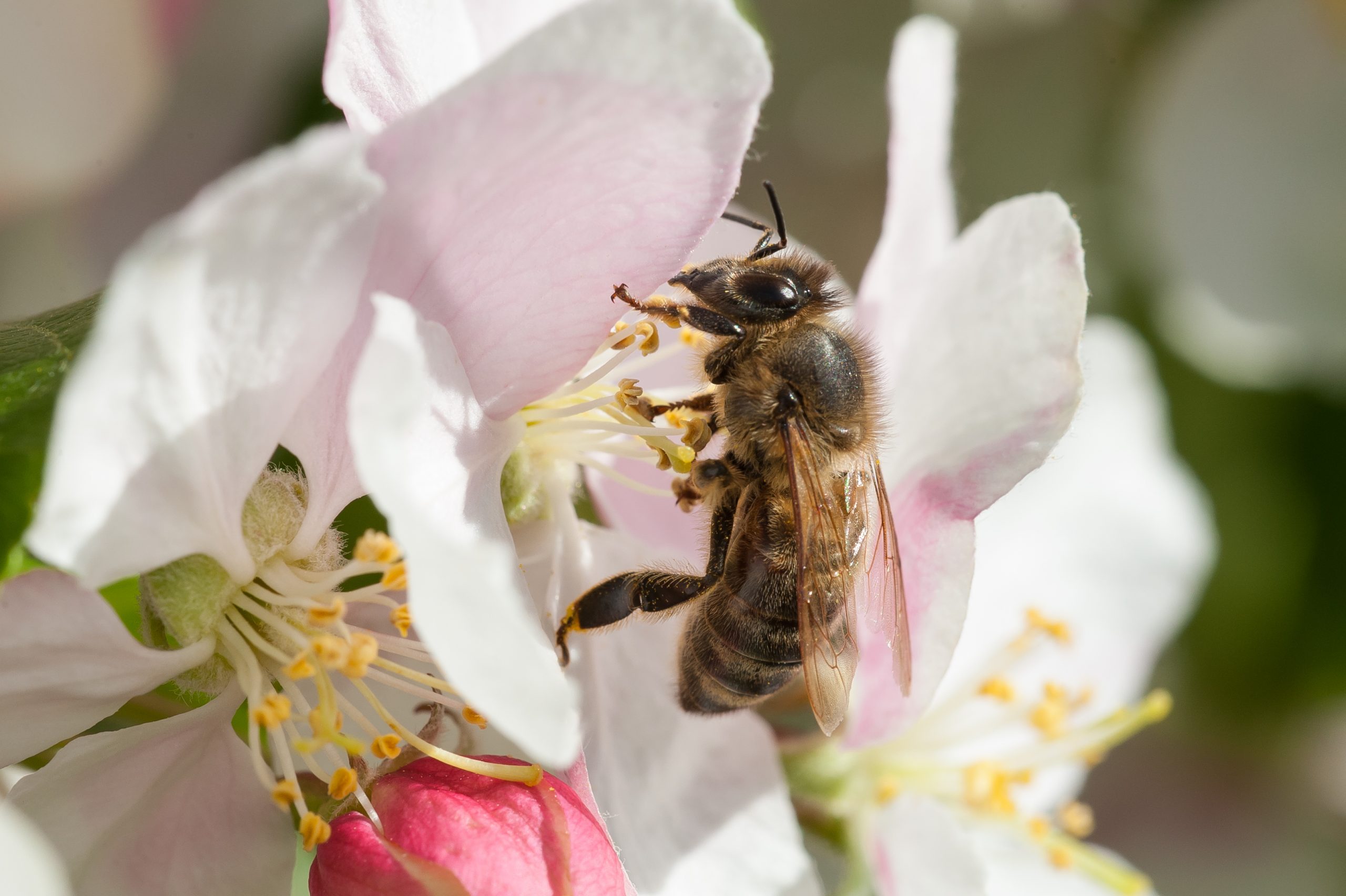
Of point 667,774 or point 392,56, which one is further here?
point 667,774

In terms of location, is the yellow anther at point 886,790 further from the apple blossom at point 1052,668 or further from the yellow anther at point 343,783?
the yellow anther at point 343,783

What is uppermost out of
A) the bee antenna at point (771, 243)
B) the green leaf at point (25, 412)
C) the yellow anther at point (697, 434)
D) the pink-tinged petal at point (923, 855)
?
the green leaf at point (25, 412)

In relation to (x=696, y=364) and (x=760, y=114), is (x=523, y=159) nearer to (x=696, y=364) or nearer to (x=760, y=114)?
(x=760, y=114)

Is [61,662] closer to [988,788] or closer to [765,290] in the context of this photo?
[765,290]

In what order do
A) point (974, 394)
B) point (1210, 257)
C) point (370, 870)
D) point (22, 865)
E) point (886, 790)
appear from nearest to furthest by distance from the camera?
point (22, 865) < point (370, 870) < point (974, 394) < point (886, 790) < point (1210, 257)

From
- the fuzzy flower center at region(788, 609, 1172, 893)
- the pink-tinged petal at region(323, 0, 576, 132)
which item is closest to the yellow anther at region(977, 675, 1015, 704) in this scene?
the fuzzy flower center at region(788, 609, 1172, 893)

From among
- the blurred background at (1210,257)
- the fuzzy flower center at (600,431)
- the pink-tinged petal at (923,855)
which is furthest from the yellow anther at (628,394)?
the blurred background at (1210,257)

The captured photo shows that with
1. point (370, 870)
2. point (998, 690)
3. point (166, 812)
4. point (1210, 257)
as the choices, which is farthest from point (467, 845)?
point (1210, 257)
